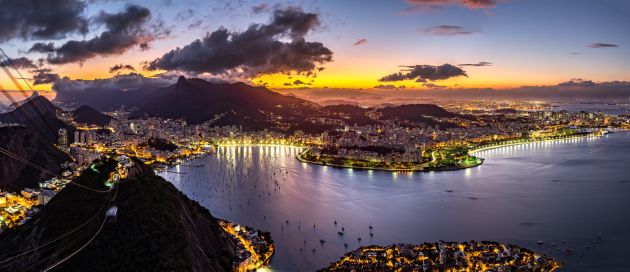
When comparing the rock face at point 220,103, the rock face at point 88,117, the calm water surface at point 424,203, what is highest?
the rock face at point 220,103

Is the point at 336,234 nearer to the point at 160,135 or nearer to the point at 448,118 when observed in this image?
the point at 160,135

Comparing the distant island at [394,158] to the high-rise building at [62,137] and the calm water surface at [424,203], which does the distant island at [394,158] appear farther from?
the high-rise building at [62,137]

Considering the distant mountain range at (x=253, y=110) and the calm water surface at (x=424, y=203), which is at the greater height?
the distant mountain range at (x=253, y=110)

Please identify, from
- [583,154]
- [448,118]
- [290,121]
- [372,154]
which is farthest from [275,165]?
[448,118]

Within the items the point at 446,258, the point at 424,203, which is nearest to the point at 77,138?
the point at 424,203

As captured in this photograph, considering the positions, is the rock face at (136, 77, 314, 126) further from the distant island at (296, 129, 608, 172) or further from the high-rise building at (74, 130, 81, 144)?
the distant island at (296, 129, 608, 172)

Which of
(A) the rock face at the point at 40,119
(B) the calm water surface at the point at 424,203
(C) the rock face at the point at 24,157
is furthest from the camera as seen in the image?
(A) the rock face at the point at 40,119

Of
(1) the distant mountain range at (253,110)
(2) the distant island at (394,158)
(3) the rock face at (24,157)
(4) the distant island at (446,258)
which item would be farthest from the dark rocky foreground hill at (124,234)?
(1) the distant mountain range at (253,110)

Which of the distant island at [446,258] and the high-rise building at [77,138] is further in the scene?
the high-rise building at [77,138]
